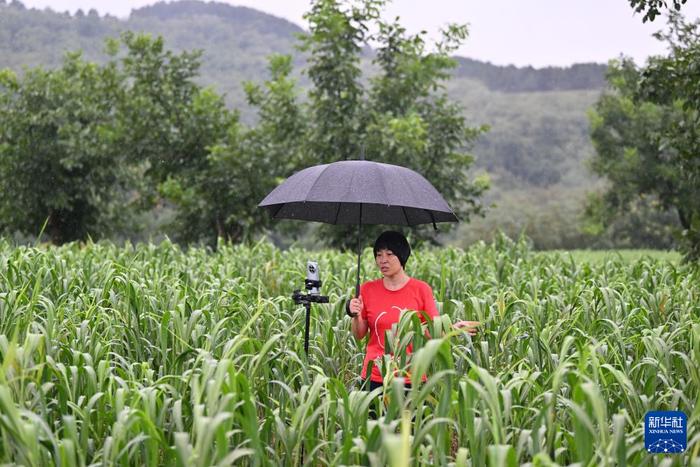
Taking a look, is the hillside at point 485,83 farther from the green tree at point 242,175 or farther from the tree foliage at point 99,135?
the green tree at point 242,175

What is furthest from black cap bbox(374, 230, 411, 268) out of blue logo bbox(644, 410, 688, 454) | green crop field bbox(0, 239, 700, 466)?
blue logo bbox(644, 410, 688, 454)

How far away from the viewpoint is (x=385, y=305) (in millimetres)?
4066

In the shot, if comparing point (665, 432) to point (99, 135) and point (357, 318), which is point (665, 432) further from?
point (99, 135)

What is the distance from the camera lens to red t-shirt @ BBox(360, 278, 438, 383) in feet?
13.2

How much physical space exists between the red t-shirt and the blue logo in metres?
1.26

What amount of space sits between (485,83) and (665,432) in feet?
331

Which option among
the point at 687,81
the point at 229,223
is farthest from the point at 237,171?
the point at 687,81

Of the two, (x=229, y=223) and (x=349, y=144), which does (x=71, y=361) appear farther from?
(x=229, y=223)

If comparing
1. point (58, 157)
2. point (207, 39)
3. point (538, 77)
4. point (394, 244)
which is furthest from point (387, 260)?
point (207, 39)

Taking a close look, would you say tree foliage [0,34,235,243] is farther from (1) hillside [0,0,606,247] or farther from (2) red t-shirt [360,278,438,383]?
(1) hillside [0,0,606,247]

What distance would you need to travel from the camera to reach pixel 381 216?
199 inches

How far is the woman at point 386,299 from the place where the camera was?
3.98 metres

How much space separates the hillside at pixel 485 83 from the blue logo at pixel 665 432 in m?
46.0

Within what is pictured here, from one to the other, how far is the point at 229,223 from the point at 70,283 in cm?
1393
